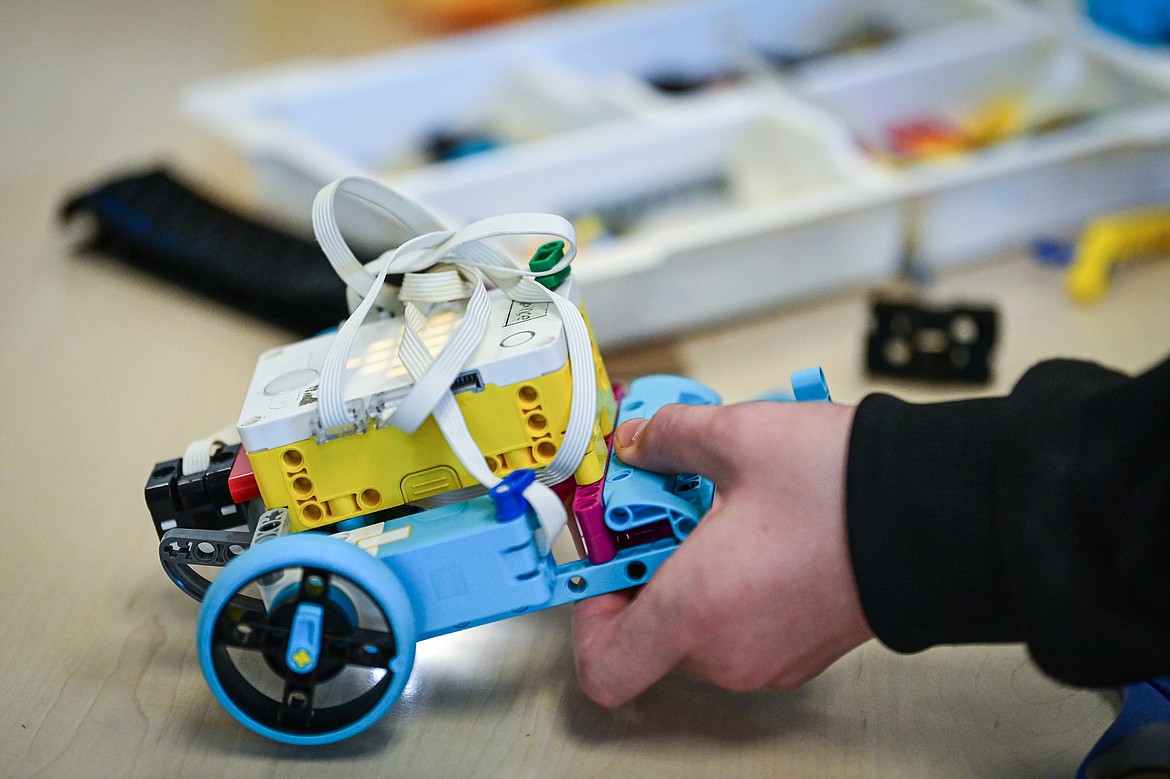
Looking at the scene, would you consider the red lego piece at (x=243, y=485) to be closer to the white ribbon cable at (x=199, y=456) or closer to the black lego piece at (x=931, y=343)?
the white ribbon cable at (x=199, y=456)

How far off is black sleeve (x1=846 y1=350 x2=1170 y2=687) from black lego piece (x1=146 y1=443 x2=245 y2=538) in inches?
13.9

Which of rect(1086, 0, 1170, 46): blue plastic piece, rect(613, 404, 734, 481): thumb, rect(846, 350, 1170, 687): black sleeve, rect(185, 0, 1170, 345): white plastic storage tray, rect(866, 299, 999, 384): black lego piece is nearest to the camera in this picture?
rect(846, 350, 1170, 687): black sleeve

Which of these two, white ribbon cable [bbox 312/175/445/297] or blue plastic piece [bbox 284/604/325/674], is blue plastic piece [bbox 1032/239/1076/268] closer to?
white ribbon cable [bbox 312/175/445/297]

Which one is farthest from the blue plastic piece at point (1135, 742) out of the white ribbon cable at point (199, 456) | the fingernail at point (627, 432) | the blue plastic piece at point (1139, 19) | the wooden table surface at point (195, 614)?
the blue plastic piece at point (1139, 19)

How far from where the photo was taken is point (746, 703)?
59cm

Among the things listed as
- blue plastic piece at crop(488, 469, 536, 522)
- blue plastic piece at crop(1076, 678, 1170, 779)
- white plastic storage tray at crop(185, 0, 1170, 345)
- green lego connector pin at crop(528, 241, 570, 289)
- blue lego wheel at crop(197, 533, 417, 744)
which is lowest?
blue plastic piece at crop(1076, 678, 1170, 779)

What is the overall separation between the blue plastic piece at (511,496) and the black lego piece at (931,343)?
0.48 m

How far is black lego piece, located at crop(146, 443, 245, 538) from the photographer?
61 centimetres

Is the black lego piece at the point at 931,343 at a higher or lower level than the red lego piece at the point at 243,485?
lower

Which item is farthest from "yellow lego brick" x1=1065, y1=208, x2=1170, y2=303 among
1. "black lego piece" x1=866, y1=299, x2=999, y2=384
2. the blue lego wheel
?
the blue lego wheel

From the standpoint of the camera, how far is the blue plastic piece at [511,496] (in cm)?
52

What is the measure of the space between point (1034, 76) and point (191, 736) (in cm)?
115

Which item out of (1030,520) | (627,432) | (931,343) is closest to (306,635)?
(627,432)

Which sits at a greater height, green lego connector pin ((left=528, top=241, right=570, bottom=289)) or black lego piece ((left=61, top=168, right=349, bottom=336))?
green lego connector pin ((left=528, top=241, right=570, bottom=289))
